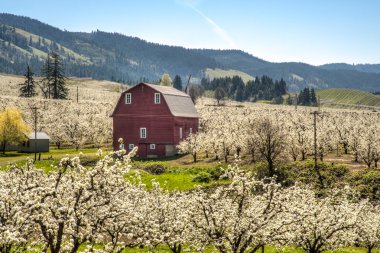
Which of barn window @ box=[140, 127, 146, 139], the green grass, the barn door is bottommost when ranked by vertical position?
the green grass

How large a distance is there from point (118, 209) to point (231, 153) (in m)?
54.1

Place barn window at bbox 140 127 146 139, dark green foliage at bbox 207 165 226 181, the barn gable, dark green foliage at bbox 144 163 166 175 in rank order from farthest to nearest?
barn window at bbox 140 127 146 139 < the barn gable < dark green foliage at bbox 144 163 166 175 < dark green foliage at bbox 207 165 226 181

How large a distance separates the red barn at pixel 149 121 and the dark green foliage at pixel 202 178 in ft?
68.1

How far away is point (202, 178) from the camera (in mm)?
49688

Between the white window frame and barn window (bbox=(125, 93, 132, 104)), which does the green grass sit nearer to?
the white window frame

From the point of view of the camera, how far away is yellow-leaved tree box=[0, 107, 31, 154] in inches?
3110

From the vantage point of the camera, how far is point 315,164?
164 feet

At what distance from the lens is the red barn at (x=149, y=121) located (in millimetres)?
70938

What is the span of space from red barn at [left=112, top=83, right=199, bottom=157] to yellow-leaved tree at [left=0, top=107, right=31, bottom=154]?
18667mm

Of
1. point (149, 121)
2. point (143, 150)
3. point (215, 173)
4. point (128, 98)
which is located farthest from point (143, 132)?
point (215, 173)

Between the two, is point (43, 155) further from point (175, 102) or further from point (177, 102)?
point (177, 102)

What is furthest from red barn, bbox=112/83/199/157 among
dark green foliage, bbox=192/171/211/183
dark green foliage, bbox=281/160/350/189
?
dark green foliage, bbox=281/160/350/189

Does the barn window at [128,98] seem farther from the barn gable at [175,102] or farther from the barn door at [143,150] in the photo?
the barn door at [143,150]

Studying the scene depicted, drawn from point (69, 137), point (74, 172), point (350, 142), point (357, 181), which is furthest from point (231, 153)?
point (74, 172)
